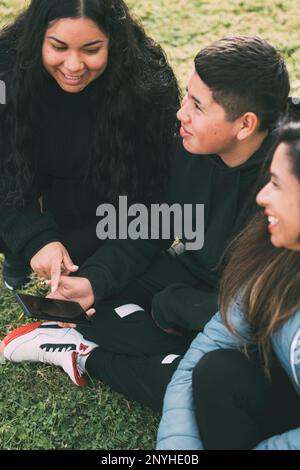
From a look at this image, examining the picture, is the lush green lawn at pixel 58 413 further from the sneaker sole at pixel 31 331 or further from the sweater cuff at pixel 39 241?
the sweater cuff at pixel 39 241

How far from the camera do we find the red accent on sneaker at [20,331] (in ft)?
9.45

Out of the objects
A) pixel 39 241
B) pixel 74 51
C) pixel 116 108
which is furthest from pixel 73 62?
pixel 39 241

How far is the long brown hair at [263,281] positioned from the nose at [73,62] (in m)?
0.74

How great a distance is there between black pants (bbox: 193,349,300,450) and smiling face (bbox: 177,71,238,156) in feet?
2.41

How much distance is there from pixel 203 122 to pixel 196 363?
813 mm

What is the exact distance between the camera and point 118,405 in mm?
2707

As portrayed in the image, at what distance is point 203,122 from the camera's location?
2.60 m

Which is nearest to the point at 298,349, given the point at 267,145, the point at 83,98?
the point at 267,145

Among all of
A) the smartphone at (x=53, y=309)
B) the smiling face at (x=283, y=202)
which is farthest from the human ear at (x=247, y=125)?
the smartphone at (x=53, y=309)

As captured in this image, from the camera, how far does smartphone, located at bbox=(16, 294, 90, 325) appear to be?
270 centimetres

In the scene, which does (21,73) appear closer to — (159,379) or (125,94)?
(125,94)

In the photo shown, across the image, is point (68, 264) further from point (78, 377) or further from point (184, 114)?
point (184, 114)

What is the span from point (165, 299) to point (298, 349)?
700 mm

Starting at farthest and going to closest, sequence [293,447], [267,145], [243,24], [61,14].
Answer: [243,24] < [267,145] < [61,14] < [293,447]
